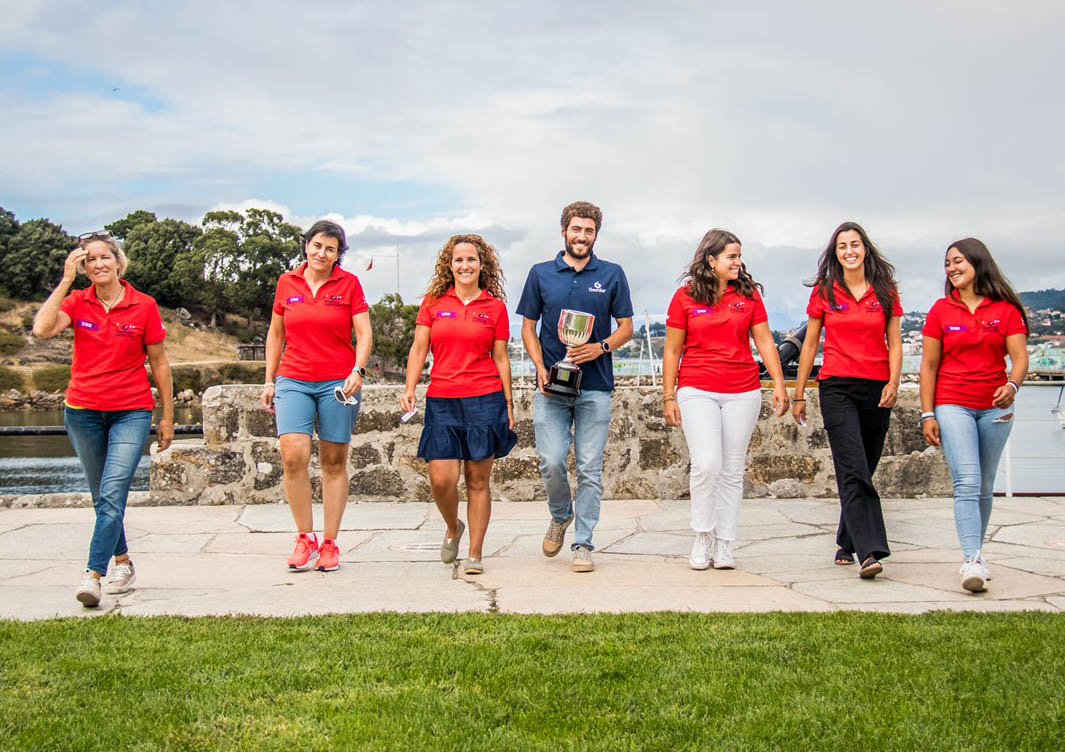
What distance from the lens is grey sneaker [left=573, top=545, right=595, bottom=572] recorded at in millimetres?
5324

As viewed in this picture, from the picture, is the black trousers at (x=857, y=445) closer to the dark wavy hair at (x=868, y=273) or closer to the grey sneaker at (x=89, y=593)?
the dark wavy hair at (x=868, y=273)

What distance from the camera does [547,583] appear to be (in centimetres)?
507

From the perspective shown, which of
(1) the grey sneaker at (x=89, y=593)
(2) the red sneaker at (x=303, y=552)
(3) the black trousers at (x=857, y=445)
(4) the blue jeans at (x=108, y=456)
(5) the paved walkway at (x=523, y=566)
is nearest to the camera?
(1) the grey sneaker at (x=89, y=593)

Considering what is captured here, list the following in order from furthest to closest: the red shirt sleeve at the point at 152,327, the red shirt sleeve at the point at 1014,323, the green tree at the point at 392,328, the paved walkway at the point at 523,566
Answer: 1. the green tree at the point at 392,328
2. the red shirt sleeve at the point at 1014,323
3. the red shirt sleeve at the point at 152,327
4. the paved walkway at the point at 523,566

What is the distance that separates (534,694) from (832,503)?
501 cm

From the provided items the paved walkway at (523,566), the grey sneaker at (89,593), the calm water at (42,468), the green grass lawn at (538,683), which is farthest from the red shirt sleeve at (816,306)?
the calm water at (42,468)

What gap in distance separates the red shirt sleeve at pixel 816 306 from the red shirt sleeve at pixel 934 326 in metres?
0.50

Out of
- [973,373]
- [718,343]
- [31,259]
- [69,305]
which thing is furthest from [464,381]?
[31,259]

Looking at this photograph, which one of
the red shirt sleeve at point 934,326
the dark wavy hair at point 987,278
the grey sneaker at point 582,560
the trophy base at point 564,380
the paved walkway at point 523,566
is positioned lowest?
the paved walkway at point 523,566

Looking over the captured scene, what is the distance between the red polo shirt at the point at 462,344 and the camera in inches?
204

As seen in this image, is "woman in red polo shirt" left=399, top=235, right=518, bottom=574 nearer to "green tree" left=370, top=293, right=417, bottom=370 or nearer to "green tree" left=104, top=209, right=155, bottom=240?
"green tree" left=370, top=293, right=417, bottom=370

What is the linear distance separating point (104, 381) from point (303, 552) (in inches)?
51.5

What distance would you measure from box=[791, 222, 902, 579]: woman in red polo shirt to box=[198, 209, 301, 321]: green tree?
9161cm

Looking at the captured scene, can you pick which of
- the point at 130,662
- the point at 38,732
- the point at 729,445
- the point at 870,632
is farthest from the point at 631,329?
the point at 38,732
